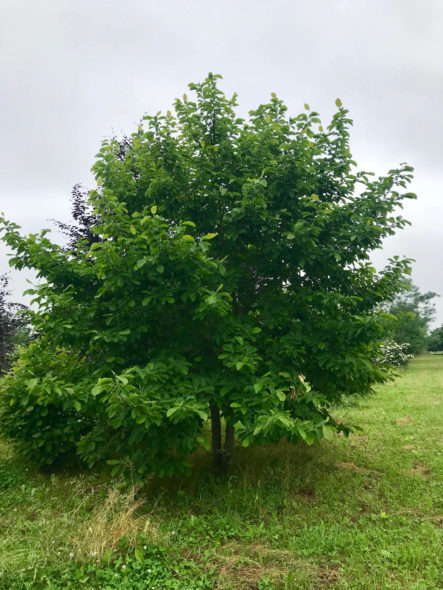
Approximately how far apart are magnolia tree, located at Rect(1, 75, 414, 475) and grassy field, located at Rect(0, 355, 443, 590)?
575 millimetres

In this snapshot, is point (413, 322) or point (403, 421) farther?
point (413, 322)

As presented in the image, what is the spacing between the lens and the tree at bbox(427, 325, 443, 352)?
51750mm

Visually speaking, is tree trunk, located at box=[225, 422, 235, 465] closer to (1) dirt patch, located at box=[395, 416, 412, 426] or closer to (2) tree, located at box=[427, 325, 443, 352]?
(1) dirt patch, located at box=[395, 416, 412, 426]

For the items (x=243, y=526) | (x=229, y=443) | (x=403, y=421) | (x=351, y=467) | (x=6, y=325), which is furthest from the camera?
(x=6, y=325)

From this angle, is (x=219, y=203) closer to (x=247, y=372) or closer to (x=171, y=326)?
(x=171, y=326)

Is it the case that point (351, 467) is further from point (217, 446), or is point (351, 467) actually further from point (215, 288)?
point (215, 288)

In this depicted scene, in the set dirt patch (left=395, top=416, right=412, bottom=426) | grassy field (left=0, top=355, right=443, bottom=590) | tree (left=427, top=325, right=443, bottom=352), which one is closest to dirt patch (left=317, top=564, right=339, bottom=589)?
grassy field (left=0, top=355, right=443, bottom=590)

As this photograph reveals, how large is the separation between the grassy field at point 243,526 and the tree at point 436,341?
170 feet

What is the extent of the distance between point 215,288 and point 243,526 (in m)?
2.42

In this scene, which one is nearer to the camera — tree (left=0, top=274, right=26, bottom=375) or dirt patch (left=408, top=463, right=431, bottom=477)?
dirt patch (left=408, top=463, right=431, bottom=477)

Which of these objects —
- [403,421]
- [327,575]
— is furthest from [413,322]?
[327,575]

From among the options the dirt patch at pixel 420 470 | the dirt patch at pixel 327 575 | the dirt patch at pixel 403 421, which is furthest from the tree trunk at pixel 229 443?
the dirt patch at pixel 403 421

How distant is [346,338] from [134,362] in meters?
2.29

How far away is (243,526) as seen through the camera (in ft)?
13.4
